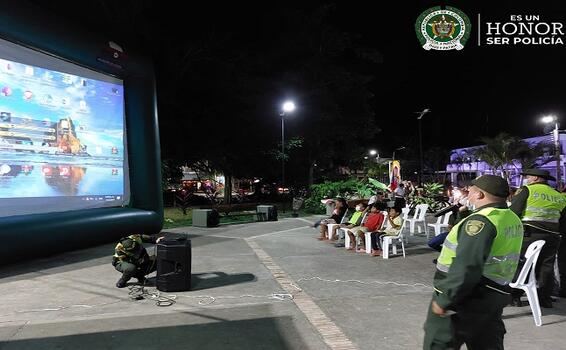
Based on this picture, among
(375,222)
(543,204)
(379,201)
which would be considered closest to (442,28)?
(379,201)

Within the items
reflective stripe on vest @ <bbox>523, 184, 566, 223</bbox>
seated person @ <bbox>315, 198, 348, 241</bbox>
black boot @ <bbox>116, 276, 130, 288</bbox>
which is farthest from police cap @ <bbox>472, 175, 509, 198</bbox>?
seated person @ <bbox>315, 198, 348, 241</bbox>

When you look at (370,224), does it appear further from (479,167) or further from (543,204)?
(479,167)

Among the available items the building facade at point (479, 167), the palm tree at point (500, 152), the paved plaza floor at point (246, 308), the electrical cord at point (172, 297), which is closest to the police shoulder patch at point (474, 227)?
the paved plaza floor at point (246, 308)

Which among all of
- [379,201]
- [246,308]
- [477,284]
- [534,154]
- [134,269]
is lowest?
[246,308]

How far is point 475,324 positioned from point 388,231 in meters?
6.94

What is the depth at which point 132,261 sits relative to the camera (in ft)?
23.1

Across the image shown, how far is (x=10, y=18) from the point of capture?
8594 millimetres

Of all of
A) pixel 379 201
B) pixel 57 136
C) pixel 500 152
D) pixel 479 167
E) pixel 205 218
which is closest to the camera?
pixel 57 136

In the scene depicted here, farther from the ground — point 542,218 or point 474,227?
point 474,227

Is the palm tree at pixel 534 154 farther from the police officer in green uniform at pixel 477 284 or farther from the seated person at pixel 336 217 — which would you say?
the police officer in green uniform at pixel 477 284

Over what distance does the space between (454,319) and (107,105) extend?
1041cm

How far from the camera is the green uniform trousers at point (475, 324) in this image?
2729 mm

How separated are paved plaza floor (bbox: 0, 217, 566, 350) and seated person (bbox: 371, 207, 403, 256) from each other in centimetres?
42

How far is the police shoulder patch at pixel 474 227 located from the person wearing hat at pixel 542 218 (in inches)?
129
